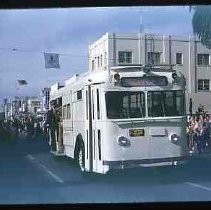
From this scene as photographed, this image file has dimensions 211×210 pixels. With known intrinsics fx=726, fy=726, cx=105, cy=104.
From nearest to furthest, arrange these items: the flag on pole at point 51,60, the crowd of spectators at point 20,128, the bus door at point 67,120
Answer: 1. the flag on pole at point 51,60
2. the crowd of spectators at point 20,128
3. the bus door at point 67,120

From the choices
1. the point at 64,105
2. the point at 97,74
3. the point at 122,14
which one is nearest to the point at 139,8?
the point at 122,14

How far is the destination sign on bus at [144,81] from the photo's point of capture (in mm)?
8516

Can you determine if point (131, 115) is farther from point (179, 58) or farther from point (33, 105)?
point (33, 105)

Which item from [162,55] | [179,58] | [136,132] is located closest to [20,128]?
[136,132]

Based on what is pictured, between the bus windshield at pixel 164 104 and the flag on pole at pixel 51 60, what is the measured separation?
3.72 feet

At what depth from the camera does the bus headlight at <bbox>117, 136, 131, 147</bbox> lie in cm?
848

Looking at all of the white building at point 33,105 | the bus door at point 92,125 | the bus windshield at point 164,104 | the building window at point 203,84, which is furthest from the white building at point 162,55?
the white building at point 33,105

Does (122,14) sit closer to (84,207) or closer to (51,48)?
(51,48)

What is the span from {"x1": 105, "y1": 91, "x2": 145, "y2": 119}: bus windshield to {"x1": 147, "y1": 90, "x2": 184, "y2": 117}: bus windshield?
10 centimetres

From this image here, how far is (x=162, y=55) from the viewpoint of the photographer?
8570 millimetres

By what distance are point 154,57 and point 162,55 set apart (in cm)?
10

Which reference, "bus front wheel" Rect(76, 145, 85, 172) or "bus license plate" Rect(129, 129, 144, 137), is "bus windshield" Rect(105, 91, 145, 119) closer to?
"bus license plate" Rect(129, 129, 144, 137)

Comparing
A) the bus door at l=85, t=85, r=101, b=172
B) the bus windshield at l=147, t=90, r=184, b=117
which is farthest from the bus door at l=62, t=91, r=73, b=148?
the bus windshield at l=147, t=90, r=184, b=117

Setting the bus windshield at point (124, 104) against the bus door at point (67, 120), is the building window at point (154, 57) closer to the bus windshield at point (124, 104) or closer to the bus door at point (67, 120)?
the bus windshield at point (124, 104)
